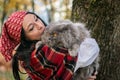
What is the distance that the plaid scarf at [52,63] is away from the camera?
245 cm

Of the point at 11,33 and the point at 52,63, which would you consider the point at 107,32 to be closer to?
the point at 52,63

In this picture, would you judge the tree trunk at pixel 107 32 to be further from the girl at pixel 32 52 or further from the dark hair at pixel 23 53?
the dark hair at pixel 23 53

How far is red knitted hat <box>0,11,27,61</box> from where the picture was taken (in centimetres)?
260

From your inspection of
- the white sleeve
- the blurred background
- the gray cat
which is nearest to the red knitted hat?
the gray cat

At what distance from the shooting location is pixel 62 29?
248cm

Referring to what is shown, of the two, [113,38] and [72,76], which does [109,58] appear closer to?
[113,38]

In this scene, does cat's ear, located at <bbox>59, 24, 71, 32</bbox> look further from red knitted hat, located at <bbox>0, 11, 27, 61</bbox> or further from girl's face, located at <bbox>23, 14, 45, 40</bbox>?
red knitted hat, located at <bbox>0, 11, 27, 61</bbox>

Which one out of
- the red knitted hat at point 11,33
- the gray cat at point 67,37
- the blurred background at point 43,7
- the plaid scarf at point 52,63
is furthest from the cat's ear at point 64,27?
the blurred background at point 43,7

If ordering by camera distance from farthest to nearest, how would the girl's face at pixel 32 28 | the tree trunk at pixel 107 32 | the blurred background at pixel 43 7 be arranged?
the blurred background at pixel 43 7, the tree trunk at pixel 107 32, the girl's face at pixel 32 28

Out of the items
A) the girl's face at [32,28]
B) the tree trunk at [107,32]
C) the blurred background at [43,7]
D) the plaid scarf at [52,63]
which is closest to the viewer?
the plaid scarf at [52,63]

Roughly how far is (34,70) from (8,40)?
0.34 m

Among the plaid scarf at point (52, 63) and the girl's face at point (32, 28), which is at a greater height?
the girl's face at point (32, 28)

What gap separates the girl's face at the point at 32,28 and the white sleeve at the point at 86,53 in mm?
300

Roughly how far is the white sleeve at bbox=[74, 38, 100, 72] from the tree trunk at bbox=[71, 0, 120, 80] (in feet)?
1.12
